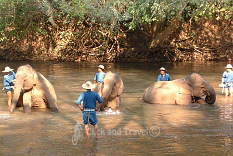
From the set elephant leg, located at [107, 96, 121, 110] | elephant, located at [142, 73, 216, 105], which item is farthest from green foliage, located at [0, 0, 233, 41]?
elephant leg, located at [107, 96, 121, 110]

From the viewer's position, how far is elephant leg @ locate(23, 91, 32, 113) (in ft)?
42.0

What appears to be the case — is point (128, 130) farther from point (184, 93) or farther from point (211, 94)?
point (211, 94)

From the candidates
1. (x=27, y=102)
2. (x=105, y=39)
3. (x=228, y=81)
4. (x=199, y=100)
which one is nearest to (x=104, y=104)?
(x=27, y=102)

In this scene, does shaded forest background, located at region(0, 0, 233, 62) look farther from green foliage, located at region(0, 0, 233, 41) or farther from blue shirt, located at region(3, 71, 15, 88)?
blue shirt, located at region(3, 71, 15, 88)

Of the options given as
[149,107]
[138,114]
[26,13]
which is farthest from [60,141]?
[26,13]

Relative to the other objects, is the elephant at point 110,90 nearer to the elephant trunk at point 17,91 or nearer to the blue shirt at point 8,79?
the elephant trunk at point 17,91

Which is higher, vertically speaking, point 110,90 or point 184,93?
point 110,90

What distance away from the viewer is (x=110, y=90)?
42.3ft

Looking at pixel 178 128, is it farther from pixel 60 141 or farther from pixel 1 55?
pixel 1 55

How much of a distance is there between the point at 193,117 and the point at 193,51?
21.1 metres

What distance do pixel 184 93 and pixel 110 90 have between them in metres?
2.68

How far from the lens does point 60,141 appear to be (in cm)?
964

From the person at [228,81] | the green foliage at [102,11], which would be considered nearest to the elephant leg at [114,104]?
the person at [228,81]

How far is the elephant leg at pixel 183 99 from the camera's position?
1429cm
